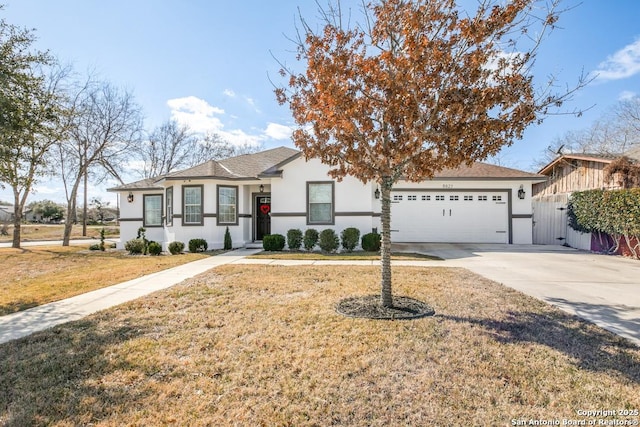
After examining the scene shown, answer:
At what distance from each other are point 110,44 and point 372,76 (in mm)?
10371

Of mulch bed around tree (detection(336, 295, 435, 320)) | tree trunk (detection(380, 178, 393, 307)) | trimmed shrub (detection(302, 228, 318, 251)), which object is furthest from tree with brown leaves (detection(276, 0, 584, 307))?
trimmed shrub (detection(302, 228, 318, 251))

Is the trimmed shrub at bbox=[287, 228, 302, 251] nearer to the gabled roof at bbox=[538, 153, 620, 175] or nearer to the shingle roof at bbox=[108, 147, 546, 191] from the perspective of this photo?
the shingle roof at bbox=[108, 147, 546, 191]

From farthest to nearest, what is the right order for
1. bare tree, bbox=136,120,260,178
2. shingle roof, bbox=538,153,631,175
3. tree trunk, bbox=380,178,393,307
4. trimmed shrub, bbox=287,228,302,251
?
bare tree, bbox=136,120,260,178, shingle roof, bbox=538,153,631,175, trimmed shrub, bbox=287,228,302,251, tree trunk, bbox=380,178,393,307

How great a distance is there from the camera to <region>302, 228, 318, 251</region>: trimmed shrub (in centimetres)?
1348

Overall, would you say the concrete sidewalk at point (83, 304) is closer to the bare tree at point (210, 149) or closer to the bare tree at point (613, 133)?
the bare tree at point (613, 133)

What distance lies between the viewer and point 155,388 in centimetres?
319

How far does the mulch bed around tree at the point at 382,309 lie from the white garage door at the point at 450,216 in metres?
10.1

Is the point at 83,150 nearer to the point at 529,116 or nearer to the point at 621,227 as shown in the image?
the point at 529,116

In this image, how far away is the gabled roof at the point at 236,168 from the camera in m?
14.3

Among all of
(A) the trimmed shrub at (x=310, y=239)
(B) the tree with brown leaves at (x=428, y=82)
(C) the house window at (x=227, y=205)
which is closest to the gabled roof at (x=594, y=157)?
(A) the trimmed shrub at (x=310, y=239)

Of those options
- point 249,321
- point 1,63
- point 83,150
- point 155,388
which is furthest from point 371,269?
point 83,150

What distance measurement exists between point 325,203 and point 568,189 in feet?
44.3

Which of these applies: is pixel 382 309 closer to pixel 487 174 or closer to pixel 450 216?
pixel 450 216

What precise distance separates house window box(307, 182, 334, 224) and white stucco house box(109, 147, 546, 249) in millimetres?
40
